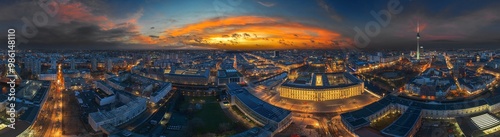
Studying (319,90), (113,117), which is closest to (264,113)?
(319,90)

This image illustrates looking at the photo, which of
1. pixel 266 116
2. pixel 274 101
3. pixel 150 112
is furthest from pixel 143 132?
pixel 274 101

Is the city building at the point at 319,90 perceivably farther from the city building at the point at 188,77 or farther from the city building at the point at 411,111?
the city building at the point at 188,77

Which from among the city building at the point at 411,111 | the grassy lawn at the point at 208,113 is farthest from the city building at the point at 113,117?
the city building at the point at 411,111

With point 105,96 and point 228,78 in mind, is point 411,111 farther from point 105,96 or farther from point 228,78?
point 105,96

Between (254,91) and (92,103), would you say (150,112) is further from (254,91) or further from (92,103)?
(254,91)

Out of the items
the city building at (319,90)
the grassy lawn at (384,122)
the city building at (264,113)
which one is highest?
the city building at (319,90)

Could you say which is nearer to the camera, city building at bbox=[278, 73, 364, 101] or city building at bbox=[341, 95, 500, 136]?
city building at bbox=[341, 95, 500, 136]

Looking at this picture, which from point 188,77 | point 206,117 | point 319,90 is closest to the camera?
point 206,117

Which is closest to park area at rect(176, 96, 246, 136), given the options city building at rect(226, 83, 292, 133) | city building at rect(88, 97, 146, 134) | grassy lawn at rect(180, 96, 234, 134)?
grassy lawn at rect(180, 96, 234, 134)

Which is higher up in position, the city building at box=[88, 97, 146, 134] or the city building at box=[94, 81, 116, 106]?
the city building at box=[94, 81, 116, 106]

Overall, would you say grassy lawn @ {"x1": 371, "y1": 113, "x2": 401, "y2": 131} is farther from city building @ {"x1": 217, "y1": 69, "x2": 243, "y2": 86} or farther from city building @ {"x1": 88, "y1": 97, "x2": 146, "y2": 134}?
city building @ {"x1": 217, "y1": 69, "x2": 243, "y2": 86}

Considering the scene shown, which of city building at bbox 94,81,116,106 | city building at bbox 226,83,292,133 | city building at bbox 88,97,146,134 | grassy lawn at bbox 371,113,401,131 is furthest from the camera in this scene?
city building at bbox 94,81,116,106
